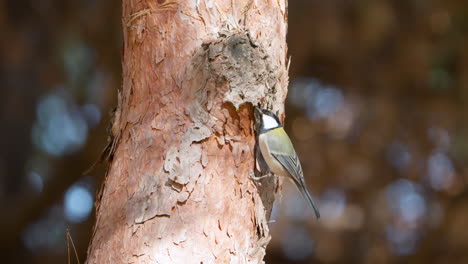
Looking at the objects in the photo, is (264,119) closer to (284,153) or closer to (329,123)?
(284,153)

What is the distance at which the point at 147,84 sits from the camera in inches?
86.7

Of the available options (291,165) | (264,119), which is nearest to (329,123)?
(291,165)

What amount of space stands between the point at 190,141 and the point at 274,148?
0.44 meters

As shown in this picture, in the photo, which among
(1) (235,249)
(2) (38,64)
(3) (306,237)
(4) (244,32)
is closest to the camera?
(1) (235,249)

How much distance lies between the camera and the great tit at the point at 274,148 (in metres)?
2.21

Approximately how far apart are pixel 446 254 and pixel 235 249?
3966 mm

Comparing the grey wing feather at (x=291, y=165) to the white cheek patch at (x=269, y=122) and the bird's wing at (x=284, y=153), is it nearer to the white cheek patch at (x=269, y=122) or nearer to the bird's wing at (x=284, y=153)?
the bird's wing at (x=284, y=153)

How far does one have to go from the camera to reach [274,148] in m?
2.39

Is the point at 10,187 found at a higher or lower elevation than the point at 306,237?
higher

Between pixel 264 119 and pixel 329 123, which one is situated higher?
pixel 264 119

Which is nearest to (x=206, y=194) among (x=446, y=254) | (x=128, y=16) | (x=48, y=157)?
(x=128, y=16)

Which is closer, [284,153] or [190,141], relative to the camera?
[190,141]

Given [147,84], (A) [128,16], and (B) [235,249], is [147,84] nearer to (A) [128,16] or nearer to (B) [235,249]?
(A) [128,16]

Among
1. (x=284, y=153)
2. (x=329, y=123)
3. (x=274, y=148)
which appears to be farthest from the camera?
(x=329, y=123)
